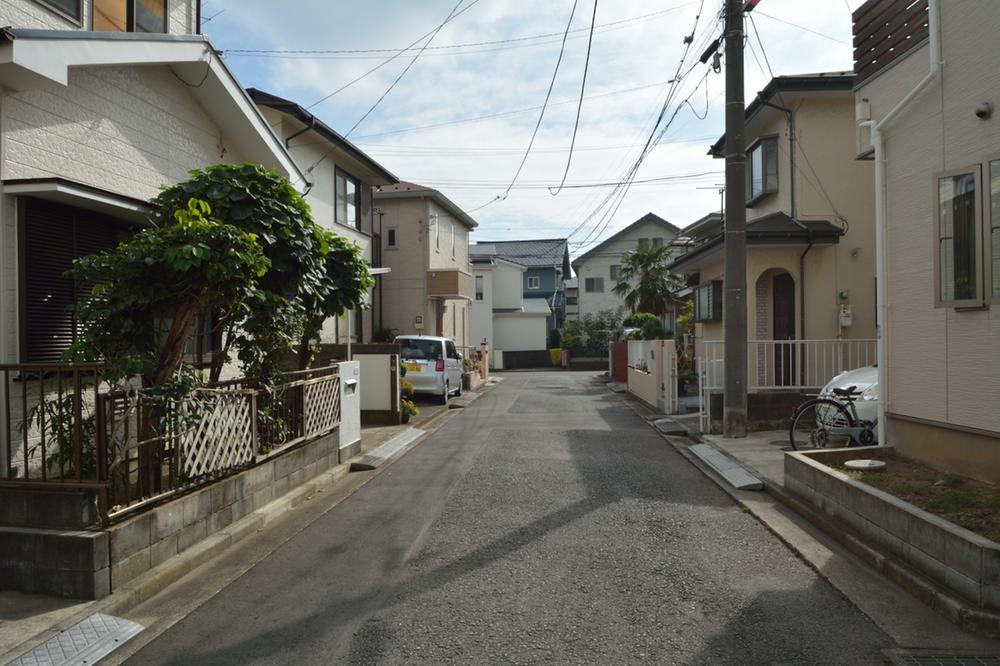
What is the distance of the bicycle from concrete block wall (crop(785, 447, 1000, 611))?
1023 millimetres

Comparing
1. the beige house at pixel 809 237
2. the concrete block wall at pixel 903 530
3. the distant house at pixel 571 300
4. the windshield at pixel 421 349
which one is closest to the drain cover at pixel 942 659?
the concrete block wall at pixel 903 530

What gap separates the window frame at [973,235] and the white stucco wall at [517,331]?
127ft

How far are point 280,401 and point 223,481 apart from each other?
1.78m

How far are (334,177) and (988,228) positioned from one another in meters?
14.8

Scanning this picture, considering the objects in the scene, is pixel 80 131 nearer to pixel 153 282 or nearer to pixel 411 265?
pixel 153 282

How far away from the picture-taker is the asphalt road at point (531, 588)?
3949mm

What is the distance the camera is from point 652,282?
32.0 metres

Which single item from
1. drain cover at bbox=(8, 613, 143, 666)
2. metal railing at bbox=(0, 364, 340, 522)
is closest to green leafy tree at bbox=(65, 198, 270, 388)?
metal railing at bbox=(0, 364, 340, 522)

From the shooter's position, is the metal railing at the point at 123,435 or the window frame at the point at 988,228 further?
the window frame at the point at 988,228

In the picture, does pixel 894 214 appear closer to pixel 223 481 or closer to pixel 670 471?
pixel 670 471

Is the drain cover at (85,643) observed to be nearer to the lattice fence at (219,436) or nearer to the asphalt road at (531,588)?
the asphalt road at (531,588)

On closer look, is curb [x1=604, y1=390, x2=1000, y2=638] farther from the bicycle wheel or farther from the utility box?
the utility box

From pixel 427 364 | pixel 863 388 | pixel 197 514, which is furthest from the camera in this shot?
pixel 427 364

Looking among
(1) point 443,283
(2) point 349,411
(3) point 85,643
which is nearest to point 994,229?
(3) point 85,643
